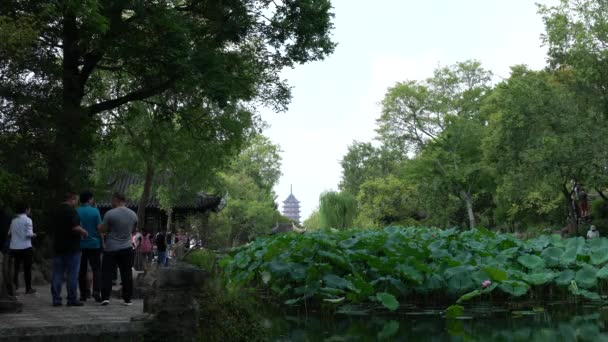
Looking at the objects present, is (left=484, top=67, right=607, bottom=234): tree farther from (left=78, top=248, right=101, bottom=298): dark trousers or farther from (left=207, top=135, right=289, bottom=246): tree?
(left=78, top=248, right=101, bottom=298): dark trousers

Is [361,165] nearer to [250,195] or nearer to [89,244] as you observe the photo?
[250,195]

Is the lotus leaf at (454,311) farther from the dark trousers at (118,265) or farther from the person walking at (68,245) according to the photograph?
the person walking at (68,245)

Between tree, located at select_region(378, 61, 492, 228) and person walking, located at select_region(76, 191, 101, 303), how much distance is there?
116ft

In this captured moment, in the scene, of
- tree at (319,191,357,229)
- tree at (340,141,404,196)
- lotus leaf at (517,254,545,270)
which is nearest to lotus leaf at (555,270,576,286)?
lotus leaf at (517,254,545,270)

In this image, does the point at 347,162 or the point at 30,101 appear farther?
the point at 347,162

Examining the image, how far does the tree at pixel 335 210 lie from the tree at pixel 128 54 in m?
21.9

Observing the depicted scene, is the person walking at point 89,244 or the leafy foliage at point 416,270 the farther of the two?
the person walking at point 89,244

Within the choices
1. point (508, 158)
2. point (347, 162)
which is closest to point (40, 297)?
point (508, 158)

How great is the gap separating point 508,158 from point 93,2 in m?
23.1

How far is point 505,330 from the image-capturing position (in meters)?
7.07

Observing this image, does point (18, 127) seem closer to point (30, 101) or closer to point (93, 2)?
point (30, 101)

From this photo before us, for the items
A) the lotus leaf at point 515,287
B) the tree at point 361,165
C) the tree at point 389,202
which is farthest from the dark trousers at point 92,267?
the tree at point 361,165

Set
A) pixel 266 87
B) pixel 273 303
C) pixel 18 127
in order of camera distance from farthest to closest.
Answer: pixel 266 87, pixel 273 303, pixel 18 127

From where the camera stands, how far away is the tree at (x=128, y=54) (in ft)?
33.1
